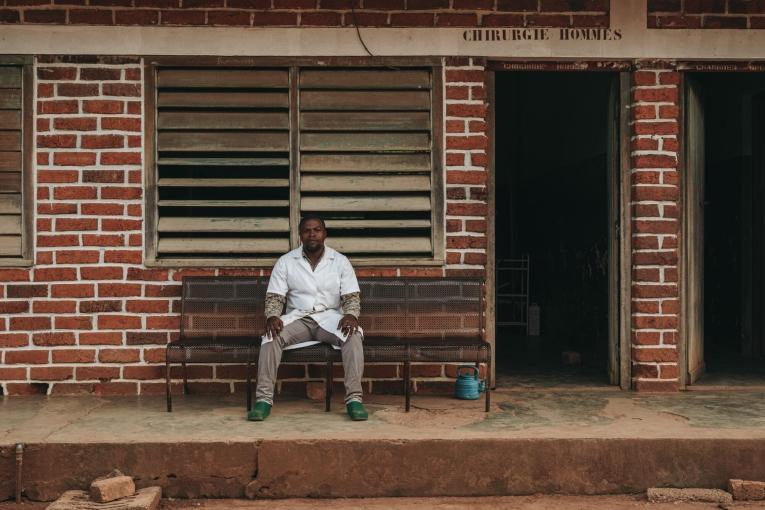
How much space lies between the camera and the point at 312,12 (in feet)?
21.5

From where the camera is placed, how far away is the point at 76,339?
6.53 meters

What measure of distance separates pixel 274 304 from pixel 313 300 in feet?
0.88

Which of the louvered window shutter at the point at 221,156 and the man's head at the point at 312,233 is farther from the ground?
the louvered window shutter at the point at 221,156

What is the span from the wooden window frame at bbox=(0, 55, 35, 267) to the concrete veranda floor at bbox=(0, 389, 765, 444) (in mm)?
1046

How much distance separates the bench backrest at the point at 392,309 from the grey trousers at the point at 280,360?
54cm

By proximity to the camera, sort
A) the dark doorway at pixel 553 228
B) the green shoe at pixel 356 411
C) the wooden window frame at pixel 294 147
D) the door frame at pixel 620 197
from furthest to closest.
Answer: the dark doorway at pixel 553 228 → the door frame at pixel 620 197 → the wooden window frame at pixel 294 147 → the green shoe at pixel 356 411

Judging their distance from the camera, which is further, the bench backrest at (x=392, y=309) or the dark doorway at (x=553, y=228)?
the dark doorway at (x=553, y=228)

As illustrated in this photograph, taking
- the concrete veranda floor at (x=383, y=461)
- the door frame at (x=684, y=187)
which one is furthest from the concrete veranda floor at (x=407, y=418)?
the door frame at (x=684, y=187)

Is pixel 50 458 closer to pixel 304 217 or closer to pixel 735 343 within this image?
pixel 304 217

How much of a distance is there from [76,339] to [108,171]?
1269 millimetres

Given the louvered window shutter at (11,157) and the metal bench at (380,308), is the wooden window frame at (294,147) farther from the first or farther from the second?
the louvered window shutter at (11,157)

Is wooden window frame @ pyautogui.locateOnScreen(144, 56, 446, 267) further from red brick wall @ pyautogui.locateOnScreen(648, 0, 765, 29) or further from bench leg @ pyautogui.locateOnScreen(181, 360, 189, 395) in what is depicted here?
red brick wall @ pyautogui.locateOnScreen(648, 0, 765, 29)

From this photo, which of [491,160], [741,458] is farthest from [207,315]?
[741,458]

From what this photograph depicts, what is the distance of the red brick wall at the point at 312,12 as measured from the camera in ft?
21.2
